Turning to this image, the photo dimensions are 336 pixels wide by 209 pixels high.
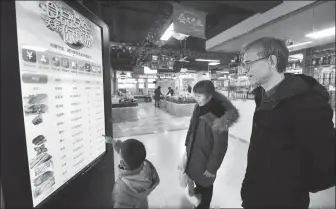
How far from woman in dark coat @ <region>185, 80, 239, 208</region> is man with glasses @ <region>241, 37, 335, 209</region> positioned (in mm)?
506

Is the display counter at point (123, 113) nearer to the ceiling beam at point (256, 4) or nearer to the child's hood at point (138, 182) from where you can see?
the ceiling beam at point (256, 4)

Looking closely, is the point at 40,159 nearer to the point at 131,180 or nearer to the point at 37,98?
the point at 37,98

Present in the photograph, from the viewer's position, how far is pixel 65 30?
1.08 meters

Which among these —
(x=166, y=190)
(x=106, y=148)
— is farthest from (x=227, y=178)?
(x=106, y=148)

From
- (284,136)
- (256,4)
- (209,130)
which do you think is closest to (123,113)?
(256,4)

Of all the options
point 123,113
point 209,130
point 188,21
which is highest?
point 188,21

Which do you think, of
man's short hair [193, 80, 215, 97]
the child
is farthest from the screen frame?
man's short hair [193, 80, 215, 97]

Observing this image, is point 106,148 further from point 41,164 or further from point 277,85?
point 277,85

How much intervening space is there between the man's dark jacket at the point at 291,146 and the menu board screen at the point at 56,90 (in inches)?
48.6

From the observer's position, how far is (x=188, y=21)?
384 cm

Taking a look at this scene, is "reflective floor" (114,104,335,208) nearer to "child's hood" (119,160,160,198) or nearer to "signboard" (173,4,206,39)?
"child's hood" (119,160,160,198)

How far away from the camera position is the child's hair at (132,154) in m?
1.02

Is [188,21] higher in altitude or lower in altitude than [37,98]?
higher

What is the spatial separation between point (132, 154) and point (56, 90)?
0.59 m
